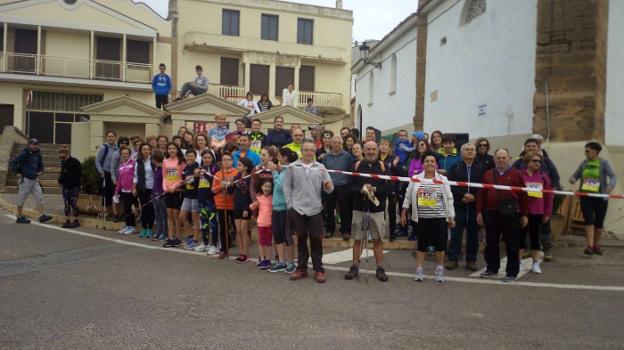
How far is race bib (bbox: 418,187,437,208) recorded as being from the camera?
663 centimetres

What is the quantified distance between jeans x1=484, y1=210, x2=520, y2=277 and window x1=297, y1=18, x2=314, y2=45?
1097 inches

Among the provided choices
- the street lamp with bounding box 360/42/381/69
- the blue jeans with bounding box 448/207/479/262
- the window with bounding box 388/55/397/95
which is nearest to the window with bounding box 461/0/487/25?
the window with bounding box 388/55/397/95

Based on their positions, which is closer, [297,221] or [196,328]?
[196,328]

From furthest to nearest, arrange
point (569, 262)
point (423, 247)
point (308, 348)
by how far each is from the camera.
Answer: point (569, 262), point (423, 247), point (308, 348)

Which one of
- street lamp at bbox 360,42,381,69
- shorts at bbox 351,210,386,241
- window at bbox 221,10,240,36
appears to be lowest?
shorts at bbox 351,210,386,241

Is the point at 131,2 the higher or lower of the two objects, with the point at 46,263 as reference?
higher

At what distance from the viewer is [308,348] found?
4.08 m

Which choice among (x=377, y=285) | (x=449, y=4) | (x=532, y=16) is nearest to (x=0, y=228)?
(x=377, y=285)

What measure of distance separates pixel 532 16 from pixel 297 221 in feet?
28.2

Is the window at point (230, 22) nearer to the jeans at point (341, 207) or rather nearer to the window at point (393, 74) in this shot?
the window at point (393, 74)

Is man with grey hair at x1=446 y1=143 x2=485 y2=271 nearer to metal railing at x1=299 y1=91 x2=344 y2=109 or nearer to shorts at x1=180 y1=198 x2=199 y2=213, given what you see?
shorts at x1=180 y1=198 x2=199 y2=213

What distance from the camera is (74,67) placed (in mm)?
26953

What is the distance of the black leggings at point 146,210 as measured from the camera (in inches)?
370

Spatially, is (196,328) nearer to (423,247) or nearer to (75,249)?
(423,247)
